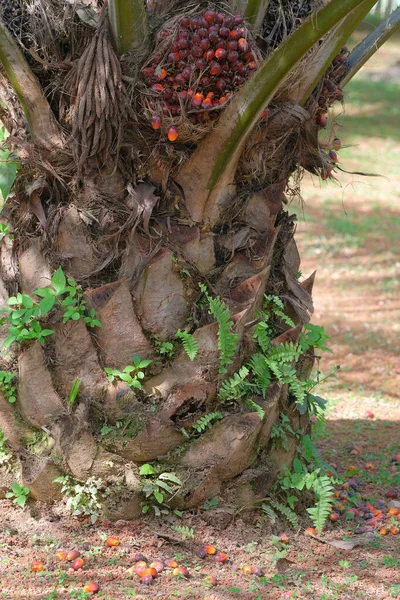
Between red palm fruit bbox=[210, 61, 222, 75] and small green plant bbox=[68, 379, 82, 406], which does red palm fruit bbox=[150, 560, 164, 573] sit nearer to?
small green plant bbox=[68, 379, 82, 406]

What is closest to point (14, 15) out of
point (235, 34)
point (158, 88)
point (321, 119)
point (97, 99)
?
point (97, 99)

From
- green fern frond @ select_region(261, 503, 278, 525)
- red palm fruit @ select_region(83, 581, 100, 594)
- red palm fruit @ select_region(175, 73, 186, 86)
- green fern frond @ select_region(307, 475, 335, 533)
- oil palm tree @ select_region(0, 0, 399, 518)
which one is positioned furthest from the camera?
green fern frond @ select_region(261, 503, 278, 525)

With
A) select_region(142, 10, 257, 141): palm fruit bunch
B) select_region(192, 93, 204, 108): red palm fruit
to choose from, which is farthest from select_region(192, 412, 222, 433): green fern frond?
select_region(192, 93, 204, 108): red palm fruit

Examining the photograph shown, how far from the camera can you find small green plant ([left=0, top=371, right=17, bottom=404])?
298 cm

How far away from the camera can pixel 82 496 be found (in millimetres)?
2934

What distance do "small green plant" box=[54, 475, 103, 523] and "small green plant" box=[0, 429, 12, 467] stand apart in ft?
0.82

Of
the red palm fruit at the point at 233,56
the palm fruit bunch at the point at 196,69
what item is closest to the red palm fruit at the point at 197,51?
the palm fruit bunch at the point at 196,69

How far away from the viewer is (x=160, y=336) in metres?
2.94

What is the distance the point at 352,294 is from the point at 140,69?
5226 millimetres

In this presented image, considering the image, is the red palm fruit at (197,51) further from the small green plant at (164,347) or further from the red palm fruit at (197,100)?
the small green plant at (164,347)

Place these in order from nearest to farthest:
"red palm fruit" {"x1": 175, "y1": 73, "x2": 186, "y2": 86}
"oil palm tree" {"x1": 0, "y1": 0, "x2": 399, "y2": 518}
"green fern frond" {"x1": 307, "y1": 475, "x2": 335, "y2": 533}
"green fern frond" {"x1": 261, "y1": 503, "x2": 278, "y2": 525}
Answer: "red palm fruit" {"x1": 175, "y1": 73, "x2": 186, "y2": 86}, "oil palm tree" {"x1": 0, "y1": 0, "x2": 399, "y2": 518}, "green fern frond" {"x1": 307, "y1": 475, "x2": 335, "y2": 533}, "green fern frond" {"x1": 261, "y1": 503, "x2": 278, "y2": 525}

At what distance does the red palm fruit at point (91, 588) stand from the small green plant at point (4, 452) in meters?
0.66

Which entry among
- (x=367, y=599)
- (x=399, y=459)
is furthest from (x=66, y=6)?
(x=399, y=459)

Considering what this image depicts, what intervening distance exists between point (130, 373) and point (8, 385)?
51 centimetres
